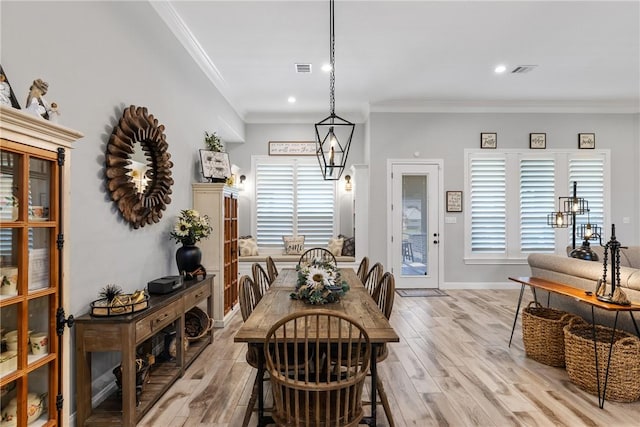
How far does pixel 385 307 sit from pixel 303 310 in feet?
2.79

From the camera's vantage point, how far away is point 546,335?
320cm

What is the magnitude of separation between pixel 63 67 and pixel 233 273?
3.28 meters

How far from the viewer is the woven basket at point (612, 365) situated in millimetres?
2557

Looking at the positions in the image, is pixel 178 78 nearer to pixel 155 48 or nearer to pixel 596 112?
pixel 155 48

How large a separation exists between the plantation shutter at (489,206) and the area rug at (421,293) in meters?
1.04

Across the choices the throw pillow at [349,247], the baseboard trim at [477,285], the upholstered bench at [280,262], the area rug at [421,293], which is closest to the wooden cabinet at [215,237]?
the upholstered bench at [280,262]

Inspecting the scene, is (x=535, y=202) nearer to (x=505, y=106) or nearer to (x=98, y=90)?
(x=505, y=106)

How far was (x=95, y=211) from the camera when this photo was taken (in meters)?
2.38

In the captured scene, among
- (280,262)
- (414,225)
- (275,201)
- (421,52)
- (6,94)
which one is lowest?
(280,262)

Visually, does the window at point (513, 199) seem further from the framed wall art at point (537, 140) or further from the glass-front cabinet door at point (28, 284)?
the glass-front cabinet door at point (28, 284)

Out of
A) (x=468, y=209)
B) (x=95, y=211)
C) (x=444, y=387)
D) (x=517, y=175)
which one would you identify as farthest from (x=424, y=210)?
(x=95, y=211)

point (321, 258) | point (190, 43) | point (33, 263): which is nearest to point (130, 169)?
point (33, 263)

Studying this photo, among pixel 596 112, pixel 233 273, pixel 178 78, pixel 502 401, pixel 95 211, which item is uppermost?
pixel 596 112

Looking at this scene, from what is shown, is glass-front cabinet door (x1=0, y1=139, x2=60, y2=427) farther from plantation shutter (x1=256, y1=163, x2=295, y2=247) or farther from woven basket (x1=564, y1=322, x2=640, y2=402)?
plantation shutter (x1=256, y1=163, x2=295, y2=247)
